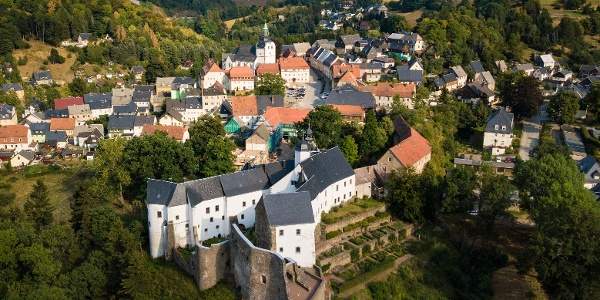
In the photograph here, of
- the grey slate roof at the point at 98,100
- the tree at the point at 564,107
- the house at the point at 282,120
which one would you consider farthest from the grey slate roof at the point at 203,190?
the tree at the point at 564,107

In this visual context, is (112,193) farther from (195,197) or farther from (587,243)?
(587,243)

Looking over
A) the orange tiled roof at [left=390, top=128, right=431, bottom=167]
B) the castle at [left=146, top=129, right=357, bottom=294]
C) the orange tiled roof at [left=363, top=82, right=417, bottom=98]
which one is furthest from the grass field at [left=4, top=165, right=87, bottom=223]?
the orange tiled roof at [left=363, top=82, right=417, bottom=98]

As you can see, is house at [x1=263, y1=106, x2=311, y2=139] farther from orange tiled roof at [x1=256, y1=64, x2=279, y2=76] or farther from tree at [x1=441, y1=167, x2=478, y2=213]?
orange tiled roof at [x1=256, y1=64, x2=279, y2=76]

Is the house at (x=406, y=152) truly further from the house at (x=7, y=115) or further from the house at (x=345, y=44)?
the house at (x=7, y=115)

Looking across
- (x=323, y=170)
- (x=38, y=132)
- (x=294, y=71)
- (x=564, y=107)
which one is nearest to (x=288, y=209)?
(x=323, y=170)

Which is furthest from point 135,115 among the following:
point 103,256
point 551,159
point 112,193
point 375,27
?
point 375,27

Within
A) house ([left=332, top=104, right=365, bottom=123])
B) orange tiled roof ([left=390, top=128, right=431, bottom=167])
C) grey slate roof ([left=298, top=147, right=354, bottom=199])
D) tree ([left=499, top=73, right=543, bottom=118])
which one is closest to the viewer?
grey slate roof ([left=298, top=147, right=354, bottom=199])

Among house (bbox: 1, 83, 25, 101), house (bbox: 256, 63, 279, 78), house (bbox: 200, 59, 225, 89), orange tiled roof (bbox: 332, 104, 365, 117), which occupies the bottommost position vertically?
orange tiled roof (bbox: 332, 104, 365, 117)
